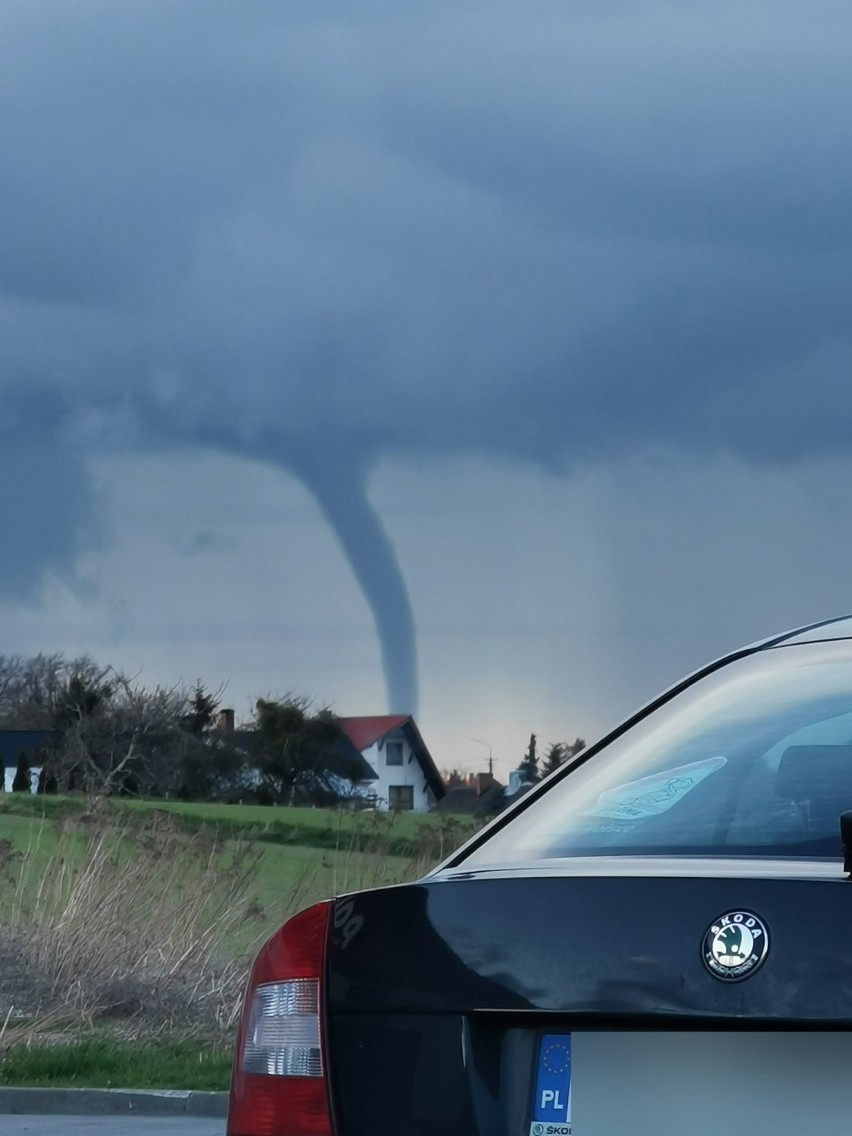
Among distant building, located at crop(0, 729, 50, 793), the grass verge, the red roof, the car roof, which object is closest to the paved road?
the grass verge

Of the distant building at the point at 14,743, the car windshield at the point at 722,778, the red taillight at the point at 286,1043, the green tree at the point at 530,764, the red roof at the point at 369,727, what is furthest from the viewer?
the red roof at the point at 369,727

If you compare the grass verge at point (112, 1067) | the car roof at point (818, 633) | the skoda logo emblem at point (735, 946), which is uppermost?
the car roof at point (818, 633)

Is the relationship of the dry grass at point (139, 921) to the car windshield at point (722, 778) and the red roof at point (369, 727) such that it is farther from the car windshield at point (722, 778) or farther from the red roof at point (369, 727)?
the red roof at point (369, 727)

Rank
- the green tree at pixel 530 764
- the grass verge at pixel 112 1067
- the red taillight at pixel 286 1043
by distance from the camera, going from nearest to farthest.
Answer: the red taillight at pixel 286 1043 → the green tree at pixel 530 764 → the grass verge at pixel 112 1067

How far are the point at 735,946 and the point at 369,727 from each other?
12263cm

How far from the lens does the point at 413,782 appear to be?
12419cm

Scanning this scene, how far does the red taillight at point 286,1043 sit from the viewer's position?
8.47 ft

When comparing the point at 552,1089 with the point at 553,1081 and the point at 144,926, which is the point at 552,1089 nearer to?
the point at 553,1081

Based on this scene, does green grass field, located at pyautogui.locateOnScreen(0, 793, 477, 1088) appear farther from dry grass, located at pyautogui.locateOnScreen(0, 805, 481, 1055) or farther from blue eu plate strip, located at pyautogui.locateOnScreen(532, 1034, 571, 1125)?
blue eu plate strip, located at pyautogui.locateOnScreen(532, 1034, 571, 1125)

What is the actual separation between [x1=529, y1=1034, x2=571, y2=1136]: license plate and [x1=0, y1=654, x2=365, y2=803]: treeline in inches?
2556

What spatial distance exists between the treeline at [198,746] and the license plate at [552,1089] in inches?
2556

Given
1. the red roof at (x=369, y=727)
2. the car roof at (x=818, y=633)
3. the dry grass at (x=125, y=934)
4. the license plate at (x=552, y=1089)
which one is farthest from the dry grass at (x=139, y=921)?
the red roof at (x=369, y=727)

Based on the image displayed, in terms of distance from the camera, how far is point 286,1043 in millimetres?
2648

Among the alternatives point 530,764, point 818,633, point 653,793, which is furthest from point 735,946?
point 530,764
